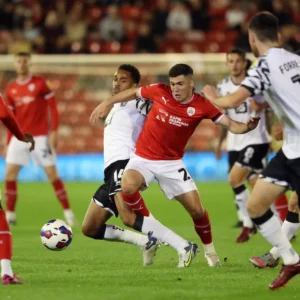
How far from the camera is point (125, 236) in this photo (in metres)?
8.89

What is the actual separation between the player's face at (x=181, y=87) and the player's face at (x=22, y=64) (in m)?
5.16

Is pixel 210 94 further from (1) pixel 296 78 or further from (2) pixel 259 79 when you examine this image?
(1) pixel 296 78

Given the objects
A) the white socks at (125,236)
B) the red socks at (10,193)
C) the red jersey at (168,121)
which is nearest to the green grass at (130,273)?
the white socks at (125,236)

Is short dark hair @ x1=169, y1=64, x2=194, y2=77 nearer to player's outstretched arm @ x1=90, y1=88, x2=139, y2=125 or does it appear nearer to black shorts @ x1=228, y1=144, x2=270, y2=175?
player's outstretched arm @ x1=90, y1=88, x2=139, y2=125

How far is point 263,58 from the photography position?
276 inches

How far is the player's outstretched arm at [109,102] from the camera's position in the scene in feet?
26.7

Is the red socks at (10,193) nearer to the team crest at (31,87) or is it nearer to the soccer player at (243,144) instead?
the team crest at (31,87)

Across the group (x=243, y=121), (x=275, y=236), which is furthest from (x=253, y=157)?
(x=275, y=236)

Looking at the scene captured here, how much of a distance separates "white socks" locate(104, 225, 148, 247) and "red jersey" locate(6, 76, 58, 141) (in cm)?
449

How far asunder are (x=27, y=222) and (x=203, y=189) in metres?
5.92

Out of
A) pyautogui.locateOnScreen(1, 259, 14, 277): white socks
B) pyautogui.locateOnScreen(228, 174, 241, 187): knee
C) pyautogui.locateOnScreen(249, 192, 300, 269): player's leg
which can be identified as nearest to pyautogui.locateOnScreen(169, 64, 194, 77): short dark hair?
pyautogui.locateOnScreen(249, 192, 300, 269): player's leg

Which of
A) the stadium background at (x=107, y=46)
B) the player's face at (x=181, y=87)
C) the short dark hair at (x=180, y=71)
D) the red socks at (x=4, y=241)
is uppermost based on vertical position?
the stadium background at (x=107, y=46)

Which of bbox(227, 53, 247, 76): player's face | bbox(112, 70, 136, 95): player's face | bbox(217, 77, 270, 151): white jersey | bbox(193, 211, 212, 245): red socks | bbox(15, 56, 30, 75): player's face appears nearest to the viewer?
bbox(193, 211, 212, 245): red socks

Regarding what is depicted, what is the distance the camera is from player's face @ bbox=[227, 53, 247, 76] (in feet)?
38.0
